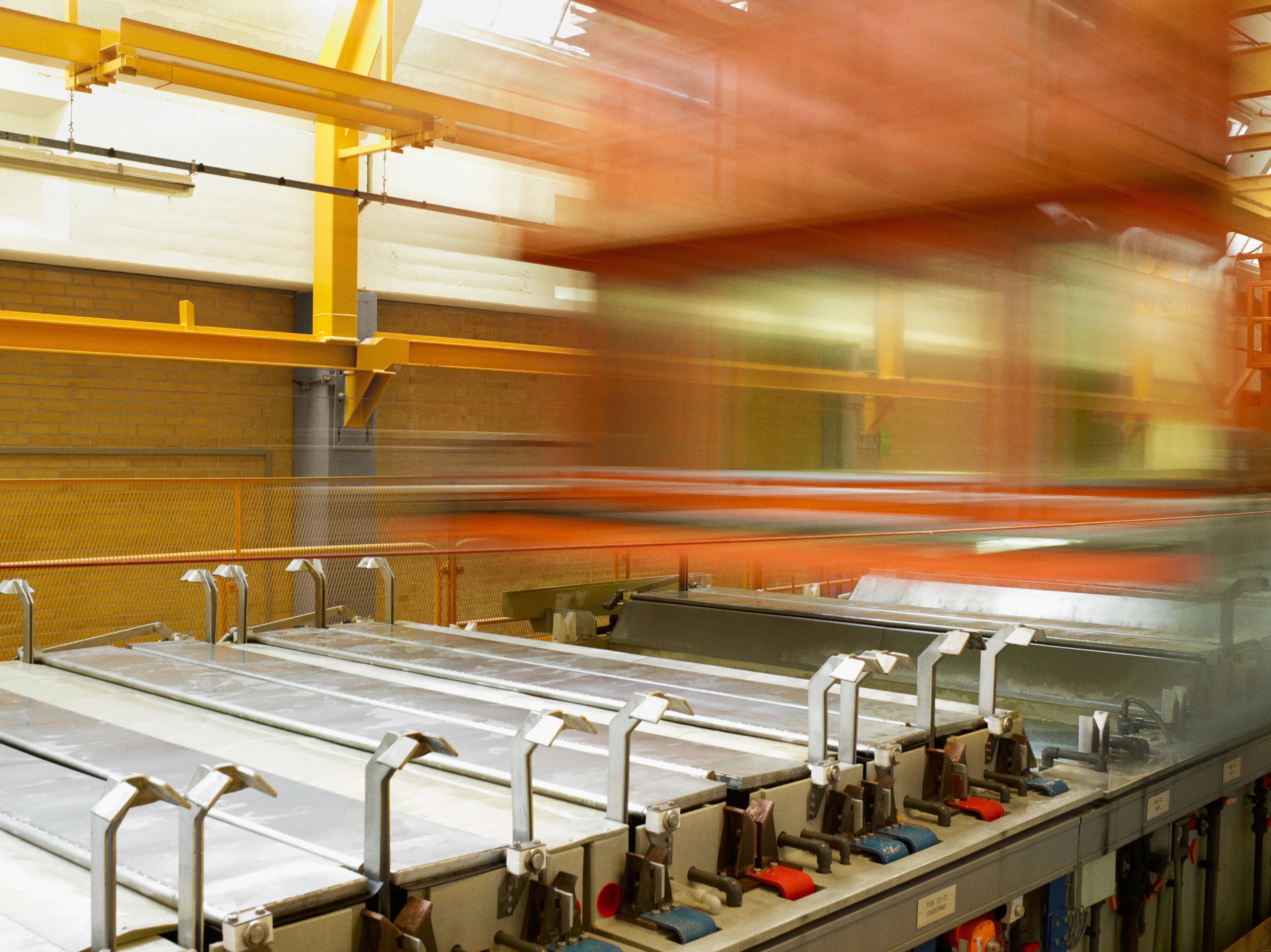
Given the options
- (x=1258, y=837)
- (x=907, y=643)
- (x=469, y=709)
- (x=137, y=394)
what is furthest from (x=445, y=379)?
(x=1258, y=837)

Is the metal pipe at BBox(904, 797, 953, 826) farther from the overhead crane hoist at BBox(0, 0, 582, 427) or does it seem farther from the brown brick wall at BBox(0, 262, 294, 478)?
the brown brick wall at BBox(0, 262, 294, 478)

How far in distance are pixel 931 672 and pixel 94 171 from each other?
609cm

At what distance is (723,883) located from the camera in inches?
82.5

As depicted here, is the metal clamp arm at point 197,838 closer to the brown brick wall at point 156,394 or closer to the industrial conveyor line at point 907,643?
the industrial conveyor line at point 907,643

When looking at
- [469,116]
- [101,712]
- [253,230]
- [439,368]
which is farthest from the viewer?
[439,368]

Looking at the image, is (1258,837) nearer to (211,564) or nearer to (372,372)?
(211,564)

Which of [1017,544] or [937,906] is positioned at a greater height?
[1017,544]

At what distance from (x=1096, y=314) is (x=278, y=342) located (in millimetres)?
6631

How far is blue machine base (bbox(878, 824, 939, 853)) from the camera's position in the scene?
7.85 ft

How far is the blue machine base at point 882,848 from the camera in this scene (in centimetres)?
233

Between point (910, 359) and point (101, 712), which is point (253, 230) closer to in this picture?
point (101, 712)

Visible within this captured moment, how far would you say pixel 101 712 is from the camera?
9.72ft

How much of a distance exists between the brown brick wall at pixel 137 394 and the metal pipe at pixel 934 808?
7.63 m

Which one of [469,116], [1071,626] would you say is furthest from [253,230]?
[1071,626]
